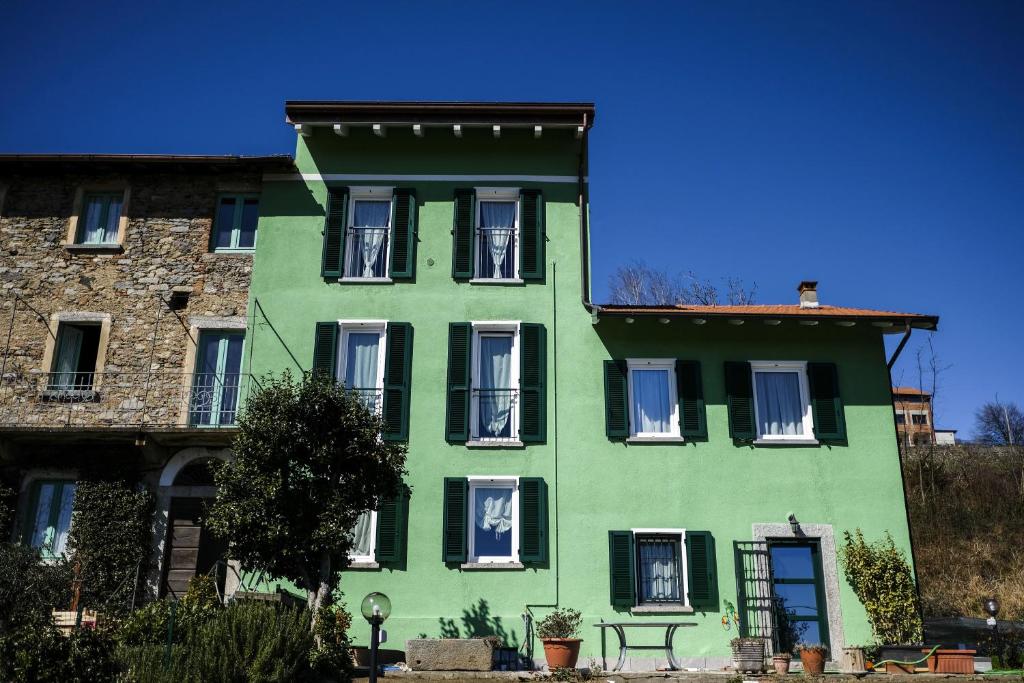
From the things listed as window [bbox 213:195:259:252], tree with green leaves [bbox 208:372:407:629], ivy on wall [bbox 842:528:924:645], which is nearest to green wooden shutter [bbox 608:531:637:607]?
ivy on wall [bbox 842:528:924:645]

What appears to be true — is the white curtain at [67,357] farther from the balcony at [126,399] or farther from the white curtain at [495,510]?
the white curtain at [495,510]

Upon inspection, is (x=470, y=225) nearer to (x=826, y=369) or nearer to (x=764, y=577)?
(x=826, y=369)

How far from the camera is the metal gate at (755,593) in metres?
15.8

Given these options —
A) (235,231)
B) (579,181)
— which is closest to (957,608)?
(579,181)

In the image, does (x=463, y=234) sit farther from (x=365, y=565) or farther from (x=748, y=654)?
(x=748, y=654)

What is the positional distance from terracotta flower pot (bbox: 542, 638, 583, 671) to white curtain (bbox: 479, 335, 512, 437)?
3938mm

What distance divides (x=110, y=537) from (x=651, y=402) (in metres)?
9.88

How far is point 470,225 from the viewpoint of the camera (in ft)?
59.6

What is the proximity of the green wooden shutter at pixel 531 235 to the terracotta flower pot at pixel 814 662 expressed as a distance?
26.4ft

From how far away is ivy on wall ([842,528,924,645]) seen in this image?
15.5m

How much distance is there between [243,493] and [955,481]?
2214 cm

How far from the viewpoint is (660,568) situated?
16.2 meters

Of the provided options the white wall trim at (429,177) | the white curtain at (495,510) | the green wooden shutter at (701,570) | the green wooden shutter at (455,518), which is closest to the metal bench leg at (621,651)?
the green wooden shutter at (701,570)

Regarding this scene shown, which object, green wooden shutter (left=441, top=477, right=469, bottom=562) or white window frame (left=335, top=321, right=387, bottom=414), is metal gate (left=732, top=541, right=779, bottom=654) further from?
white window frame (left=335, top=321, right=387, bottom=414)
